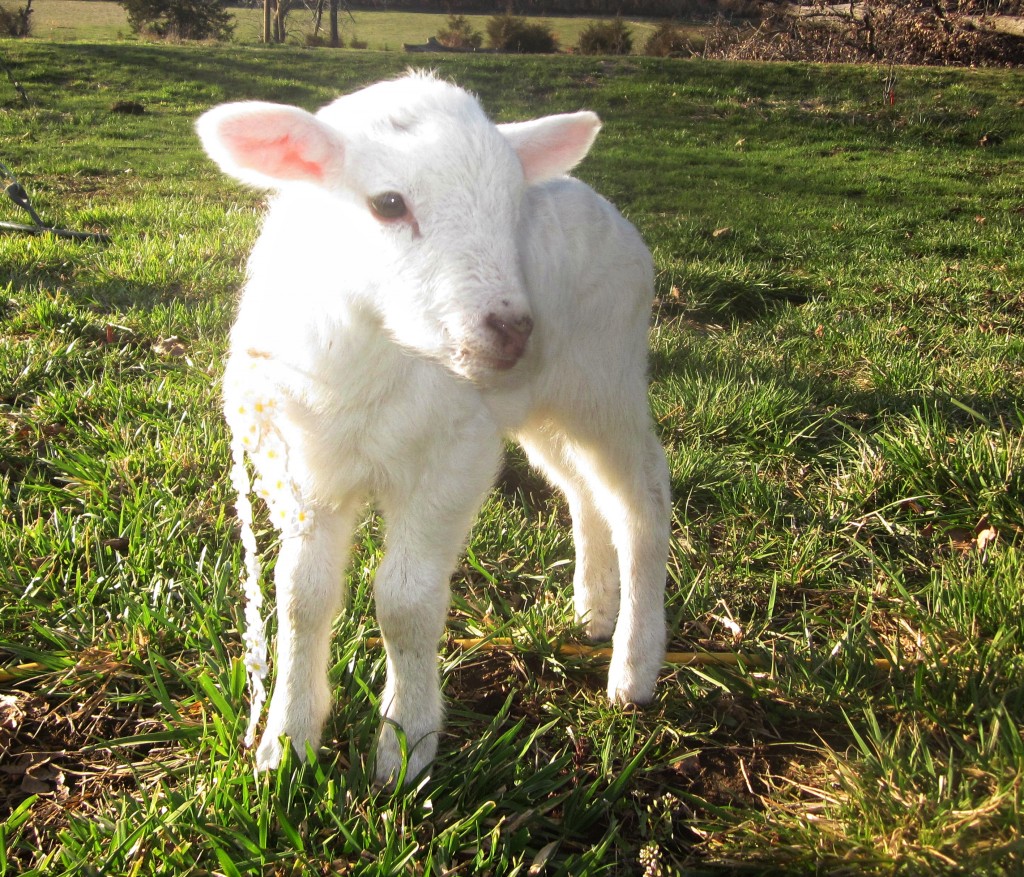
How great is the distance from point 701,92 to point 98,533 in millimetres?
13806

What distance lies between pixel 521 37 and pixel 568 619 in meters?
20.6

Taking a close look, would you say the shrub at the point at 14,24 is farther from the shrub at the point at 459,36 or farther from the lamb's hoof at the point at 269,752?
the lamb's hoof at the point at 269,752

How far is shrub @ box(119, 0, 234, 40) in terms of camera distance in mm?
21406

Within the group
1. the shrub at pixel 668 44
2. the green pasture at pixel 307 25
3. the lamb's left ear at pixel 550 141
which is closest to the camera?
the lamb's left ear at pixel 550 141

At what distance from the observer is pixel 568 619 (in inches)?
104

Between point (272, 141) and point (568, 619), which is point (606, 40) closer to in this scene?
point (568, 619)

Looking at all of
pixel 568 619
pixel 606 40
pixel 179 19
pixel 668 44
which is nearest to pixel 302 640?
pixel 568 619

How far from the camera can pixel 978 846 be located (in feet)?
→ 5.47

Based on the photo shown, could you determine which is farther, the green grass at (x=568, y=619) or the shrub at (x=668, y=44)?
the shrub at (x=668, y=44)

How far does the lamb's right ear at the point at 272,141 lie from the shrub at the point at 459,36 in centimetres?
2126

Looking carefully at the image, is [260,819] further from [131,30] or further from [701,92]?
[131,30]

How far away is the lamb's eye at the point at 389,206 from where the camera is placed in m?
1.87

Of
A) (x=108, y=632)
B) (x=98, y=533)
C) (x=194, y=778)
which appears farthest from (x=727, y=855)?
(x=98, y=533)

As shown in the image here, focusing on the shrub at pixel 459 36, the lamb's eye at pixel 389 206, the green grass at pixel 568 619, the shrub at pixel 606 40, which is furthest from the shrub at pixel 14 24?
the lamb's eye at pixel 389 206
